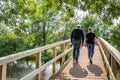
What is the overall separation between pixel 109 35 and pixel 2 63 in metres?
58.5

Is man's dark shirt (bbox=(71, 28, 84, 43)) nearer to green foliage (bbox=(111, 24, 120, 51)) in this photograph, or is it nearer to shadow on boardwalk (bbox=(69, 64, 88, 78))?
shadow on boardwalk (bbox=(69, 64, 88, 78))

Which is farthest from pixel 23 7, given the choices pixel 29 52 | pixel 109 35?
pixel 109 35

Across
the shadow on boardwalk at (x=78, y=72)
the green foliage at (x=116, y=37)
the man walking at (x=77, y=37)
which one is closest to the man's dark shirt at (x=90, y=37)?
the man walking at (x=77, y=37)

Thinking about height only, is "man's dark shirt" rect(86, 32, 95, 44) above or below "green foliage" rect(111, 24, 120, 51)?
above

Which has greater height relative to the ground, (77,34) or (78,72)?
(77,34)

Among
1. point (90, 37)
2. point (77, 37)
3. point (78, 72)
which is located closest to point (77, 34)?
point (77, 37)

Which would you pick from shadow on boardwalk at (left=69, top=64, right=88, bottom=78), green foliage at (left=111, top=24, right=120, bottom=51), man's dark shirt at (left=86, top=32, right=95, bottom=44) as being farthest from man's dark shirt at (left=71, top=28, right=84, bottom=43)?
green foliage at (left=111, top=24, right=120, bottom=51)

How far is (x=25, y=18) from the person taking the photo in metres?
10.5

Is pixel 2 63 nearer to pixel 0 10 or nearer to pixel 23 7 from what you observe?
pixel 23 7

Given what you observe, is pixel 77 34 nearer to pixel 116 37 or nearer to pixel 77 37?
pixel 77 37

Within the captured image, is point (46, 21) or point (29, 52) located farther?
point (46, 21)

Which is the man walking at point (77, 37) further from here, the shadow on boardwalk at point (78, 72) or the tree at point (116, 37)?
the tree at point (116, 37)

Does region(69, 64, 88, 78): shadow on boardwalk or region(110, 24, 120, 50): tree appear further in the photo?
region(110, 24, 120, 50): tree

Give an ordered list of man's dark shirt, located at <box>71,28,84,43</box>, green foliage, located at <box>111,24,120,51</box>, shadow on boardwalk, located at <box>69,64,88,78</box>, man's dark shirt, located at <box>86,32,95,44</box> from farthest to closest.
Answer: green foliage, located at <box>111,24,120,51</box>
man's dark shirt, located at <box>86,32,95,44</box>
man's dark shirt, located at <box>71,28,84,43</box>
shadow on boardwalk, located at <box>69,64,88,78</box>
